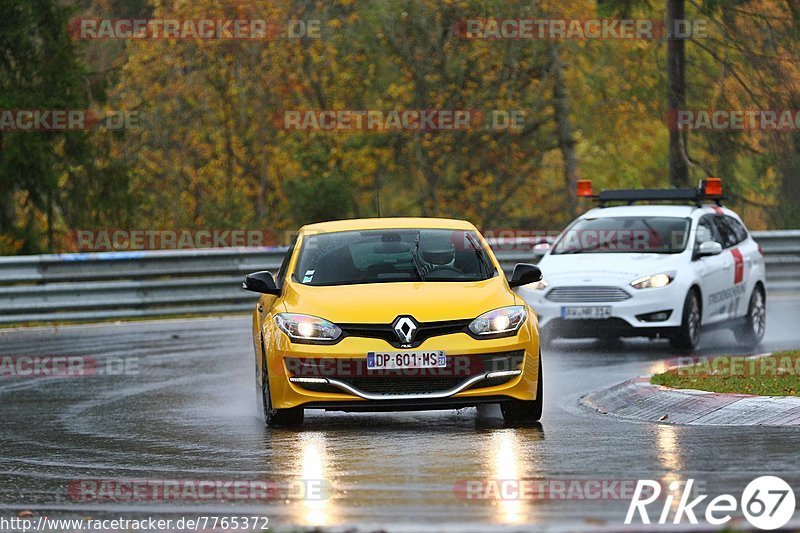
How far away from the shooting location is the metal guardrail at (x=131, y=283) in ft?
77.3

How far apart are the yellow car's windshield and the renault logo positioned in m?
0.93

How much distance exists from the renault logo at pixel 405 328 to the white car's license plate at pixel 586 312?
7.10 meters

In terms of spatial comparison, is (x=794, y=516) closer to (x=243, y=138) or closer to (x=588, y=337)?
(x=588, y=337)

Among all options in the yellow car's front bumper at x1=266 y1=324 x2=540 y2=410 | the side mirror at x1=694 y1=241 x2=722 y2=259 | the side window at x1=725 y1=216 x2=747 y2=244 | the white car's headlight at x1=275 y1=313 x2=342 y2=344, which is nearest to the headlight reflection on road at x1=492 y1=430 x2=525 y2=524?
the yellow car's front bumper at x1=266 y1=324 x2=540 y2=410

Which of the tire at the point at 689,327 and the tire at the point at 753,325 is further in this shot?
the tire at the point at 753,325

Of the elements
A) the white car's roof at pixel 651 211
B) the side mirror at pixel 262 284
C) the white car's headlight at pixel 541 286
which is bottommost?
the white car's headlight at pixel 541 286

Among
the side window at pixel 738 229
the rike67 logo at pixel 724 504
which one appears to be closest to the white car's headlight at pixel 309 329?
the rike67 logo at pixel 724 504

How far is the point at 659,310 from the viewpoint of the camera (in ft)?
61.1

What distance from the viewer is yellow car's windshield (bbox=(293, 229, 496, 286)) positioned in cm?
1288

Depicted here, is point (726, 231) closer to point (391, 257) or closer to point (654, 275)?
point (654, 275)

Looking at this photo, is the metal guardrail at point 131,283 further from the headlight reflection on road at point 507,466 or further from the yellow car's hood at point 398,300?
the headlight reflection on road at point 507,466

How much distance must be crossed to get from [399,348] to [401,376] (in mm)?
194

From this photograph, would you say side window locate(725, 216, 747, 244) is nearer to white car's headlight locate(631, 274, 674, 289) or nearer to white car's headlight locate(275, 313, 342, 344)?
white car's headlight locate(631, 274, 674, 289)

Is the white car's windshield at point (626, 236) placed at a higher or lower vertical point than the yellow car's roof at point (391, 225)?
lower
